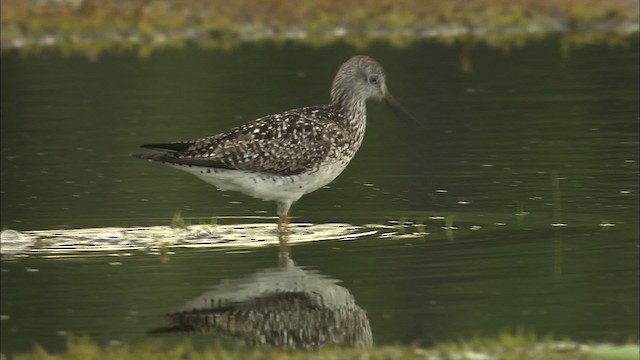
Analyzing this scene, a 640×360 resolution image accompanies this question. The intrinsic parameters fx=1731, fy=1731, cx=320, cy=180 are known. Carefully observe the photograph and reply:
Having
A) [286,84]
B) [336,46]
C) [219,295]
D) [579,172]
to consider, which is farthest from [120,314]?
[336,46]

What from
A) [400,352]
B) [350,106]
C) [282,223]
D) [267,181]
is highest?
[350,106]

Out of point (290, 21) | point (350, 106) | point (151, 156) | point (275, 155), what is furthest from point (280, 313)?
point (290, 21)

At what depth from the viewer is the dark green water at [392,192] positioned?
43.5ft

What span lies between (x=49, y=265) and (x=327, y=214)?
11.5 ft

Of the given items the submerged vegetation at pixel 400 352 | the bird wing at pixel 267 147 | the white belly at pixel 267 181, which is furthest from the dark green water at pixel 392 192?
the bird wing at pixel 267 147

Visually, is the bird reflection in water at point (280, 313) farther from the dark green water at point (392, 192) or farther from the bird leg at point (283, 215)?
the bird leg at point (283, 215)

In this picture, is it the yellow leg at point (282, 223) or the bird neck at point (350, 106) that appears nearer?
the yellow leg at point (282, 223)

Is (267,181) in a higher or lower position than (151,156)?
lower

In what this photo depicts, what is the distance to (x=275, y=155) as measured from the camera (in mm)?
16469

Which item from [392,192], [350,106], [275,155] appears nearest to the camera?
[275,155]

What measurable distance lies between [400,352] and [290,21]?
26.8 metres

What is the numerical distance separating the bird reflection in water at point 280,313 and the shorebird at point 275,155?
6.39 ft

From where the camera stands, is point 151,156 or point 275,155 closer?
point 151,156

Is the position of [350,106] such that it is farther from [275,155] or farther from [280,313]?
[280,313]
